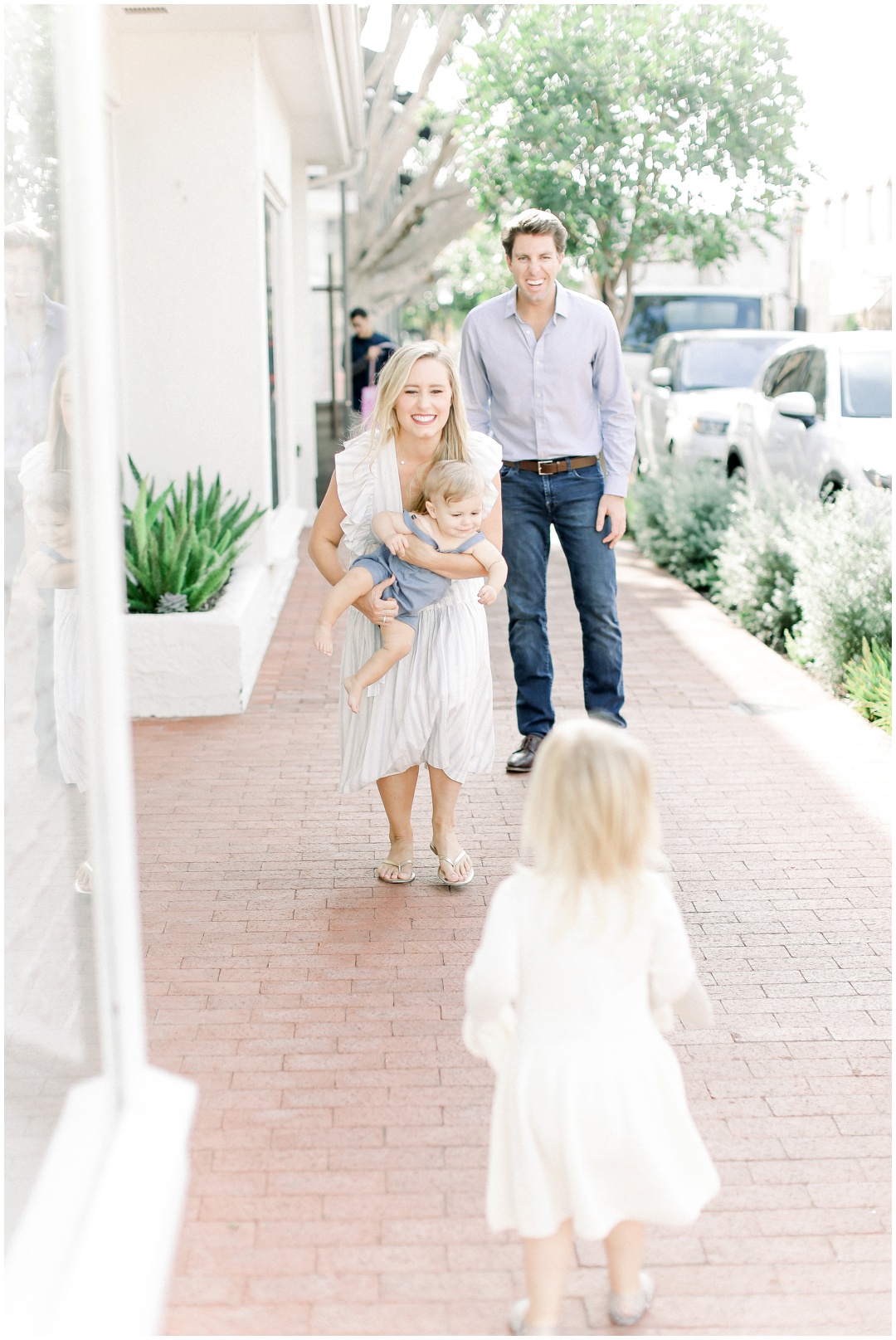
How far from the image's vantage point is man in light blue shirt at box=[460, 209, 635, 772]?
5648 mm

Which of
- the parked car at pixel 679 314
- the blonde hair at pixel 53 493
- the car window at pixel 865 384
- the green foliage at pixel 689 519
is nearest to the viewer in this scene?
the blonde hair at pixel 53 493

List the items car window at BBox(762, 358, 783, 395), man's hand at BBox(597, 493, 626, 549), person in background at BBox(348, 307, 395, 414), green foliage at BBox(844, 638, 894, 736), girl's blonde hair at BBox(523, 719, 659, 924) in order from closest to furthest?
1. girl's blonde hair at BBox(523, 719, 659, 924)
2. man's hand at BBox(597, 493, 626, 549)
3. green foliage at BBox(844, 638, 894, 736)
4. car window at BBox(762, 358, 783, 395)
5. person in background at BBox(348, 307, 395, 414)

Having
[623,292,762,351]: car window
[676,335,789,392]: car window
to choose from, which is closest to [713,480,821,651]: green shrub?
[676,335,789,392]: car window

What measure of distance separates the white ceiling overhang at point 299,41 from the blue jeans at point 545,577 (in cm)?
313

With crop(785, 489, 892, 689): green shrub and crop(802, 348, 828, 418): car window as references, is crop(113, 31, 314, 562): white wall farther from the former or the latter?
crop(802, 348, 828, 418): car window

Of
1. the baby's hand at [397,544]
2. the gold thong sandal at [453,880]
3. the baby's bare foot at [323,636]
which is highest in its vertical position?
the baby's hand at [397,544]

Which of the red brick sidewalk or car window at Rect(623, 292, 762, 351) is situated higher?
car window at Rect(623, 292, 762, 351)

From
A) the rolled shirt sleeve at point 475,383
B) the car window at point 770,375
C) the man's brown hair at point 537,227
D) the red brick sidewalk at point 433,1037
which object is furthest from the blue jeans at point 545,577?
the car window at point 770,375

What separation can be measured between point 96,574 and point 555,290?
12.4ft

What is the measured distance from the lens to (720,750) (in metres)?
6.34

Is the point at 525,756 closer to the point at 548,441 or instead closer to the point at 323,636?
the point at 548,441

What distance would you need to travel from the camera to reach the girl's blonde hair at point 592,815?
231 cm

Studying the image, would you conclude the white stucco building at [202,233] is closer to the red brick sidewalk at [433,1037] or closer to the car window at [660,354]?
the red brick sidewalk at [433,1037]

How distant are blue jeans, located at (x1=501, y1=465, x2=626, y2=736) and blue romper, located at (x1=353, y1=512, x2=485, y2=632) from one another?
4.90 ft
